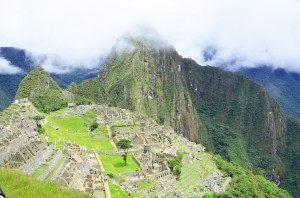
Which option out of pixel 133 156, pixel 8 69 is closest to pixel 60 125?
Result: pixel 133 156

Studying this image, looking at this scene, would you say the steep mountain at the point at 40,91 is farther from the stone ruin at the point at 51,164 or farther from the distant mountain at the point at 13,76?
the stone ruin at the point at 51,164

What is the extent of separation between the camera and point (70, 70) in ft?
640

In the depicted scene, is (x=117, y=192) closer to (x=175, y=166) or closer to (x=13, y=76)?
(x=175, y=166)

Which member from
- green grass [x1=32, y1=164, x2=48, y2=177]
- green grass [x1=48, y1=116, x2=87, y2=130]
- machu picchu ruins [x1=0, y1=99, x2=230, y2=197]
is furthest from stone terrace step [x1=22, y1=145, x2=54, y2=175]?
green grass [x1=48, y1=116, x2=87, y2=130]

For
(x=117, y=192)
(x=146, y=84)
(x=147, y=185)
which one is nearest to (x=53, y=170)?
(x=117, y=192)

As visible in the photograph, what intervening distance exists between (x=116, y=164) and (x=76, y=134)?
15911mm

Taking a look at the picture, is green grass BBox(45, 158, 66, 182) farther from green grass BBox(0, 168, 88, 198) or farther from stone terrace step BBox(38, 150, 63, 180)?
green grass BBox(0, 168, 88, 198)

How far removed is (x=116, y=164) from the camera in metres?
45.7

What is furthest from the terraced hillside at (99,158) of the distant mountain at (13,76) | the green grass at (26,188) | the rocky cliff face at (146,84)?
the rocky cliff face at (146,84)

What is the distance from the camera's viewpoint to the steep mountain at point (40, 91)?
96062mm

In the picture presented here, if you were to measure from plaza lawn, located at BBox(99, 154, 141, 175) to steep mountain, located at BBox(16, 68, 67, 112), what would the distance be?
4567cm

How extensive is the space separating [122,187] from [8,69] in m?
112

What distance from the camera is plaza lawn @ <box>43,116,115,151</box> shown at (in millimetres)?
52438

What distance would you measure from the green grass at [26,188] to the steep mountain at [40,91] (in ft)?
259
